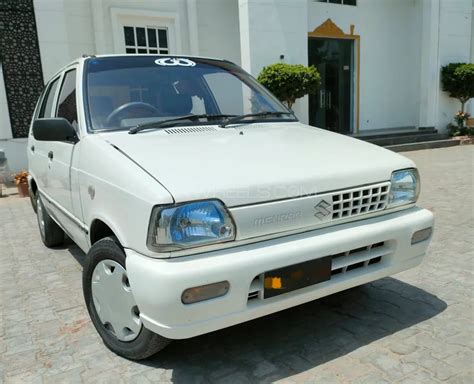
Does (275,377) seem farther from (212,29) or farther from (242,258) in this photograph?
(212,29)

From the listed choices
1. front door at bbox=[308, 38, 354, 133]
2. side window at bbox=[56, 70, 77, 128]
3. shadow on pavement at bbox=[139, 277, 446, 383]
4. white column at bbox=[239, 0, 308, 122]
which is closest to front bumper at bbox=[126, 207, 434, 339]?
shadow on pavement at bbox=[139, 277, 446, 383]

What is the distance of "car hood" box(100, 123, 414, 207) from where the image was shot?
2000 mm

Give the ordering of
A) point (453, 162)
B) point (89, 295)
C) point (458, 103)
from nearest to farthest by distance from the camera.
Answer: point (89, 295) < point (453, 162) < point (458, 103)

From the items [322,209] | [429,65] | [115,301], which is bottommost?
[115,301]

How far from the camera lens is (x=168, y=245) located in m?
1.89

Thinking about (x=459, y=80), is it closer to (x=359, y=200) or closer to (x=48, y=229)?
(x=359, y=200)

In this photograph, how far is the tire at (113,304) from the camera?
219cm

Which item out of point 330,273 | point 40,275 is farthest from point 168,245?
point 40,275

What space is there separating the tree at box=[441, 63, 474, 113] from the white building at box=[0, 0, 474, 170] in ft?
0.97

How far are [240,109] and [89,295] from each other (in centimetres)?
177

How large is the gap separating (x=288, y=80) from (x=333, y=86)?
4293mm

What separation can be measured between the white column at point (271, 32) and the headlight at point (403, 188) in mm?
7722

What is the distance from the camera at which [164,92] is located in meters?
3.08

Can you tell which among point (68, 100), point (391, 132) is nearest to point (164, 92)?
point (68, 100)
